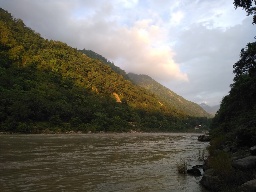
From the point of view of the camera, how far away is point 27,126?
76938 millimetres

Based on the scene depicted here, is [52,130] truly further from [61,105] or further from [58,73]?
[58,73]

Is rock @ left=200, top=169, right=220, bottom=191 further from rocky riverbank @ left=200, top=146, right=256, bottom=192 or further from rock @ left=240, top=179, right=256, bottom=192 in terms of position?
rock @ left=240, top=179, right=256, bottom=192

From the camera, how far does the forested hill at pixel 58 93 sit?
86688 millimetres

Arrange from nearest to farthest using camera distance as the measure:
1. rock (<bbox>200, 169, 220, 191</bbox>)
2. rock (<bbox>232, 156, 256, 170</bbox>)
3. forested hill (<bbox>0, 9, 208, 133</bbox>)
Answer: rock (<bbox>200, 169, 220, 191</bbox>), rock (<bbox>232, 156, 256, 170</bbox>), forested hill (<bbox>0, 9, 208, 133</bbox>)

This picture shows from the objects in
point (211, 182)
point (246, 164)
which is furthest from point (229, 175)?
point (246, 164)

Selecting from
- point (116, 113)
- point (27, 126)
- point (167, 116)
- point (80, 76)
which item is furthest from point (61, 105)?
point (167, 116)

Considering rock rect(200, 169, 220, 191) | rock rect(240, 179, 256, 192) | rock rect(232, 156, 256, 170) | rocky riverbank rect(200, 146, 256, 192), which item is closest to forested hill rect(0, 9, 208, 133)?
rock rect(200, 169, 220, 191)

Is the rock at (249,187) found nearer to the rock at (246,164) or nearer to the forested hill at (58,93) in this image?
the rock at (246,164)

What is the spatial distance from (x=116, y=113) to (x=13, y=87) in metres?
53.3

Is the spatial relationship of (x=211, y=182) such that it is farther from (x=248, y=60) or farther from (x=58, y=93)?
(x=58, y=93)

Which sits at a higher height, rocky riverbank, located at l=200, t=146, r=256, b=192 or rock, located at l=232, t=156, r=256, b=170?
rock, located at l=232, t=156, r=256, b=170

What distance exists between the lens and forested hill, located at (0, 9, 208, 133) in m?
86.7

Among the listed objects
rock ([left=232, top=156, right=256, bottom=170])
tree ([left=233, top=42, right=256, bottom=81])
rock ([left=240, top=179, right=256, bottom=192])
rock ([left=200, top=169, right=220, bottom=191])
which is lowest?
rock ([left=200, top=169, right=220, bottom=191])

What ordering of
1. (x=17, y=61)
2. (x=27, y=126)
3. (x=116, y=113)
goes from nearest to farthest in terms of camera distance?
(x=27, y=126) < (x=17, y=61) < (x=116, y=113)
